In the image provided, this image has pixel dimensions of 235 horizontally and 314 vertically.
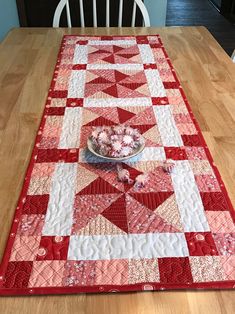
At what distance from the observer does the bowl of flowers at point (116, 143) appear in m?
0.88

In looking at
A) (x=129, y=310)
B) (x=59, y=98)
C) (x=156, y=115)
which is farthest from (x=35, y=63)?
(x=129, y=310)

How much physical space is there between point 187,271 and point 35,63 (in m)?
1.11

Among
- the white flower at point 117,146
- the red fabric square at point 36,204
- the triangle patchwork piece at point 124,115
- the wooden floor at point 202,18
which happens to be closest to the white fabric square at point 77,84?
the triangle patchwork piece at point 124,115

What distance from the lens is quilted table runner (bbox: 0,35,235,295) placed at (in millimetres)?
637

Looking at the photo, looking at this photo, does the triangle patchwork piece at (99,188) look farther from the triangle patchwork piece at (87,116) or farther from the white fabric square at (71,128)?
the triangle patchwork piece at (87,116)

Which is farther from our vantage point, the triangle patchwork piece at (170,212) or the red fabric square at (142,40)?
the red fabric square at (142,40)

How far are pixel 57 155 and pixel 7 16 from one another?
211 centimetres

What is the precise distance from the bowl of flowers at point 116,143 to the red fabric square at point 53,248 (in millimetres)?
257

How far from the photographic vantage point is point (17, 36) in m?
1.72

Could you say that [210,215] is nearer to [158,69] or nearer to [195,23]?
[158,69]

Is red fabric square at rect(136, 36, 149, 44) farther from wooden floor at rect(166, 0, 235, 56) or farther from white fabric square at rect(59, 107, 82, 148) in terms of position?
wooden floor at rect(166, 0, 235, 56)

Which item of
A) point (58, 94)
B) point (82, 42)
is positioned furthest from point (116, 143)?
point (82, 42)

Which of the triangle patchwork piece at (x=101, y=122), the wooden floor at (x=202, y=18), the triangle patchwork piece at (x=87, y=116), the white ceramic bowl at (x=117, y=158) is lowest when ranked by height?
the wooden floor at (x=202, y=18)

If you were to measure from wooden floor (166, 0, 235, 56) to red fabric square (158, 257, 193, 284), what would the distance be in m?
3.52
